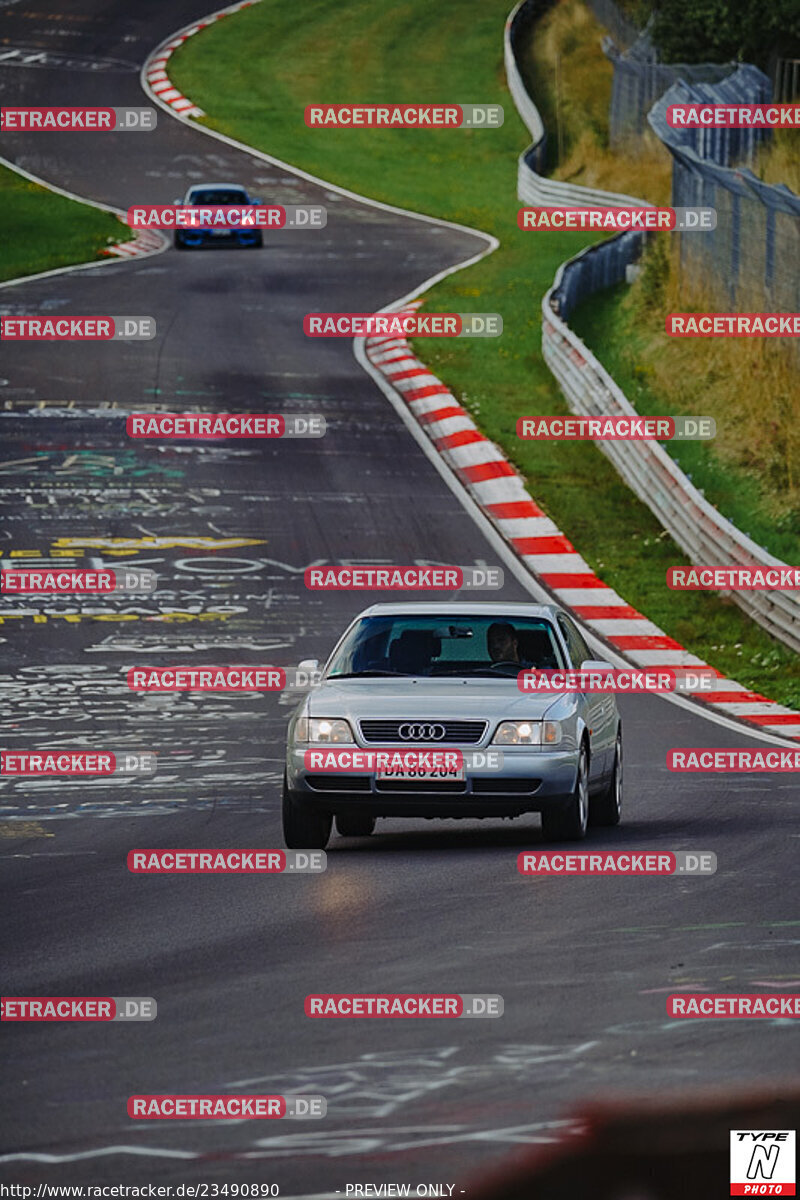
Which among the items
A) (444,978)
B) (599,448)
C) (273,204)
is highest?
(444,978)

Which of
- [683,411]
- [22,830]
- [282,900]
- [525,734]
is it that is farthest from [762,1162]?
[683,411]

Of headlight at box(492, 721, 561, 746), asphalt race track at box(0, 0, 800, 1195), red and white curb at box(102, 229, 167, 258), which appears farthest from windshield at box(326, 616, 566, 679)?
red and white curb at box(102, 229, 167, 258)

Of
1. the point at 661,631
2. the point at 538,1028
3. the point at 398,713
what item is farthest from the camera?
the point at 661,631

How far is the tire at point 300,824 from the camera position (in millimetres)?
12625

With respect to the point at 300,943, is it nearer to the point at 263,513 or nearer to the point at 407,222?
the point at 263,513

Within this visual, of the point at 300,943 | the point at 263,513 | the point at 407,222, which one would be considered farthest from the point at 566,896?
the point at 407,222

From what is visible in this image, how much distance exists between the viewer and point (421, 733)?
1264 centimetres

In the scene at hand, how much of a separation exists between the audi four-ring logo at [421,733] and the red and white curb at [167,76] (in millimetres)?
56588

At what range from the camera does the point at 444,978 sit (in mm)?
9289

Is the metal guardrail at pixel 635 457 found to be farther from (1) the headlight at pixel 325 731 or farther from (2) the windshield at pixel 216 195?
(1) the headlight at pixel 325 731

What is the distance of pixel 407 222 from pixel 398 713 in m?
41.2

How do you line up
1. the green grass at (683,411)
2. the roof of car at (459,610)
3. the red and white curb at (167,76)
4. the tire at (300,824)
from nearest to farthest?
the tire at (300,824)
the roof of car at (459,610)
the green grass at (683,411)
the red and white curb at (167,76)

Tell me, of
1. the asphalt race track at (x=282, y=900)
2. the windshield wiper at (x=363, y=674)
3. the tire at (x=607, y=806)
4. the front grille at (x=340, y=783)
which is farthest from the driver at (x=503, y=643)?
the front grille at (x=340, y=783)

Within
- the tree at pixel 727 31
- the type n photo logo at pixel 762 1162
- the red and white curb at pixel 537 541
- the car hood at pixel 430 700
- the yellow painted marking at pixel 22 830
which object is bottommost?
the tree at pixel 727 31
